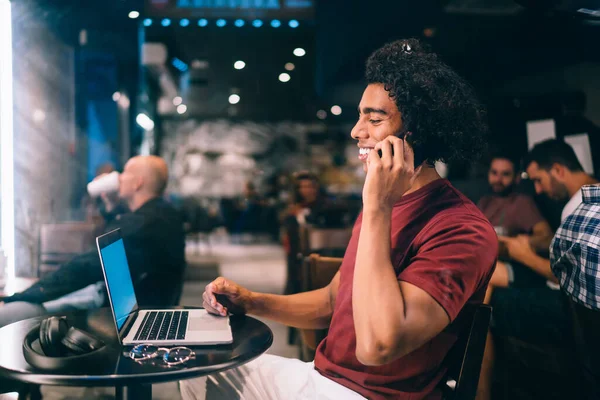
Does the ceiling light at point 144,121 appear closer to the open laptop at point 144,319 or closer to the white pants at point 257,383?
the open laptop at point 144,319

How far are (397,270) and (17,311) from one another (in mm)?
1893

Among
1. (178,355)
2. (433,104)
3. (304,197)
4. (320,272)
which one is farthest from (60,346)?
(304,197)

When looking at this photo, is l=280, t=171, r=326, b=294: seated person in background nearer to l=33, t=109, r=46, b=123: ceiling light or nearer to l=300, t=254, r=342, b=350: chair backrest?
l=300, t=254, r=342, b=350: chair backrest

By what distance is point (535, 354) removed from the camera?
2.20m

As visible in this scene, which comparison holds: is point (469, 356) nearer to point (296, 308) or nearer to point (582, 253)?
point (296, 308)

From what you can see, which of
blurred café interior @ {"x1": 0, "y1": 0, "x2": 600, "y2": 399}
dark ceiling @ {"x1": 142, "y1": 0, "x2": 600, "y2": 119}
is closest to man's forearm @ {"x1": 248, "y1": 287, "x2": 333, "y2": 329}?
blurred café interior @ {"x1": 0, "y1": 0, "x2": 600, "y2": 399}

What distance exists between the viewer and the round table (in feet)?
3.64

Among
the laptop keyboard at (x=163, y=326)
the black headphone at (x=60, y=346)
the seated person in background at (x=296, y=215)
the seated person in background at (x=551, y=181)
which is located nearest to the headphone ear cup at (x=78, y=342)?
the black headphone at (x=60, y=346)

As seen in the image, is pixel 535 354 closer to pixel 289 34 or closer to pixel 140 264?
pixel 140 264

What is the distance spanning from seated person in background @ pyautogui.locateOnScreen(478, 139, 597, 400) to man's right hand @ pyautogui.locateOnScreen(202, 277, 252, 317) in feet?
4.02

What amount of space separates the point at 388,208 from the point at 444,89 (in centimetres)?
47

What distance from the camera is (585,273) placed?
1.71 meters

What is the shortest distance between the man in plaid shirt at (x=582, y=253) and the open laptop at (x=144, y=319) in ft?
3.91

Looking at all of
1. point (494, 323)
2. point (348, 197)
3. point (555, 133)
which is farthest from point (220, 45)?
point (494, 323)
